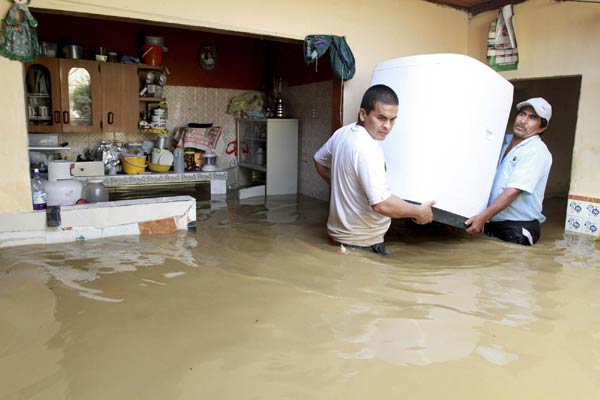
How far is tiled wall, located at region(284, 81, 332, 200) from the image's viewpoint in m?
5.80

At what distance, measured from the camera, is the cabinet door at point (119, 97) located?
5.45 m

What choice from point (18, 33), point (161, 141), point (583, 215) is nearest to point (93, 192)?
point (18, 33)

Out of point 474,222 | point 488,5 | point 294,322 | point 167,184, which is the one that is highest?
point 488,5

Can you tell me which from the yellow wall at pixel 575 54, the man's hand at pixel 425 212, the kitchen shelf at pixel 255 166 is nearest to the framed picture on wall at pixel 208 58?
the kitchen shelf at pixel 255 166

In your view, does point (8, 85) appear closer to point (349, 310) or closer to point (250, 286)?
point (250, 286)

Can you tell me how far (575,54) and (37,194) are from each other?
444 cm

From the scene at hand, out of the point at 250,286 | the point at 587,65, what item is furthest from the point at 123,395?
the point at 587,65

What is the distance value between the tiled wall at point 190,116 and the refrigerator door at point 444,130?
404 cm

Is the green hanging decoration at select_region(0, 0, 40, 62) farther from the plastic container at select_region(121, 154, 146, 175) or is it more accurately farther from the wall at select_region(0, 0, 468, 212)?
the plastic container at select_region(121, 154, 146, 175)

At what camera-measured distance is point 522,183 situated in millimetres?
3156

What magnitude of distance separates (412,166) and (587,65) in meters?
A: 2.13

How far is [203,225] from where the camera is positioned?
4.04 m

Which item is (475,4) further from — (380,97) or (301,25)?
(380,97)

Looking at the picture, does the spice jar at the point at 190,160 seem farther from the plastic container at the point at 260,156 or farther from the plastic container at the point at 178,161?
the plastic container at the point at 260,156
